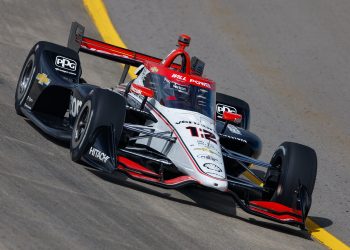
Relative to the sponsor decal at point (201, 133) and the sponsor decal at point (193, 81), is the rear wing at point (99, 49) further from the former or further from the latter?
the sponsor decal at point (201, 133)

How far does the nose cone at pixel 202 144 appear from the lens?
1076cm

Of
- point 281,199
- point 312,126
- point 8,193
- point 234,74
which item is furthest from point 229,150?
point 234,74

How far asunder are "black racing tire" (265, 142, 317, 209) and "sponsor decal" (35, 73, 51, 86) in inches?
127

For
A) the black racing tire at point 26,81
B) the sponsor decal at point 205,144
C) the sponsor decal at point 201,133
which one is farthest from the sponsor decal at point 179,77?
the black racing tire at point 26,81

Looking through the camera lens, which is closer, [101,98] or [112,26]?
[101,98]

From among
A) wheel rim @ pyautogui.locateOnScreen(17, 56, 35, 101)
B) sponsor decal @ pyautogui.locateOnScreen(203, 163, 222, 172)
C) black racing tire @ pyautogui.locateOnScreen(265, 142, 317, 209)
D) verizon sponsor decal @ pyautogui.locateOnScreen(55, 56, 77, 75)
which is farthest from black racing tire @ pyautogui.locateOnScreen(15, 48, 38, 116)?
black racing tire @ pyautogui.locateOnScreen(265, 142, 317, 209)

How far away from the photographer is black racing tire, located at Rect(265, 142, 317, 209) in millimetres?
11516

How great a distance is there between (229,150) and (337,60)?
8.24 meters

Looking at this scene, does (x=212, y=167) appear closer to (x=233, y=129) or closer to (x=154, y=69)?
(x=154, y=69)

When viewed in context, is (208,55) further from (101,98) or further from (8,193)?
(8,193)

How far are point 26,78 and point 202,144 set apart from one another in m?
3.46

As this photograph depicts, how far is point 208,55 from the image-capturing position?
64.1 ft

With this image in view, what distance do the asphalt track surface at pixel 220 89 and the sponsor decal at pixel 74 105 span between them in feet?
1.85

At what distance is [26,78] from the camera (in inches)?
534
